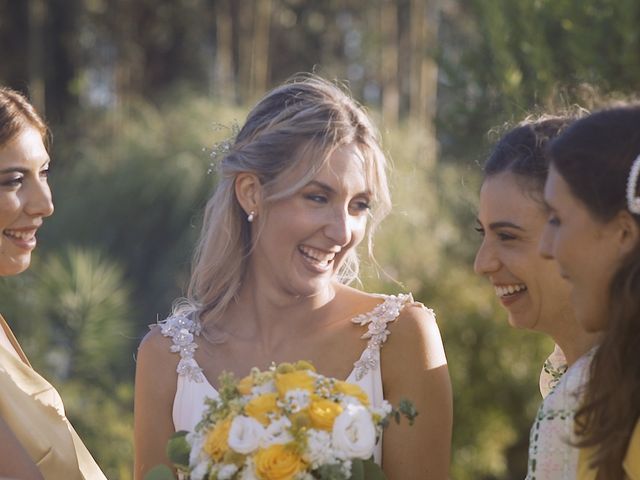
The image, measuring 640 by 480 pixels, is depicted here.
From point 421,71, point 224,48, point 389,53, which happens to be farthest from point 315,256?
point 389,53

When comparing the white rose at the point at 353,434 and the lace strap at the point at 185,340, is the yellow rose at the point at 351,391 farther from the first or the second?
the lace strap at the point at 185,340

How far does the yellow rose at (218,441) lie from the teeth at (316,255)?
128 centimetres

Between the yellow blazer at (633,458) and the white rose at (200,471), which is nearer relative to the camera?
the yellow blazer at (633,458)

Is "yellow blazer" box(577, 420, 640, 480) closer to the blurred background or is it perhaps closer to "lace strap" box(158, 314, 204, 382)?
"lace strap" box(158, 314, 204, 382)

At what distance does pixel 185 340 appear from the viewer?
405 cm

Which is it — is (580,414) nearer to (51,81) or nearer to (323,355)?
(323,355)

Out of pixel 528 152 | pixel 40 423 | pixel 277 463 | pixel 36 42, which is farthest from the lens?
pixel 36 42

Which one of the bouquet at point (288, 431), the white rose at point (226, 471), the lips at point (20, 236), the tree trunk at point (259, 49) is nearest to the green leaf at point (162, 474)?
the bouquet at point (288, 431)

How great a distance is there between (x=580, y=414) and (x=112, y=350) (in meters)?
6.56

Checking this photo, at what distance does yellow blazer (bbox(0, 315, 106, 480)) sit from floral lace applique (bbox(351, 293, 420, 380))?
0.98 metres

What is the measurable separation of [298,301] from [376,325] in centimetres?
33

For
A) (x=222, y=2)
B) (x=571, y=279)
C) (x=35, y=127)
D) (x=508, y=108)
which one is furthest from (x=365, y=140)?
(x=222, y=2)

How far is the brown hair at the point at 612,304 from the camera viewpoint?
2.43m

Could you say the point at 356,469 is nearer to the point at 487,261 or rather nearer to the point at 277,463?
the point at 277,463
